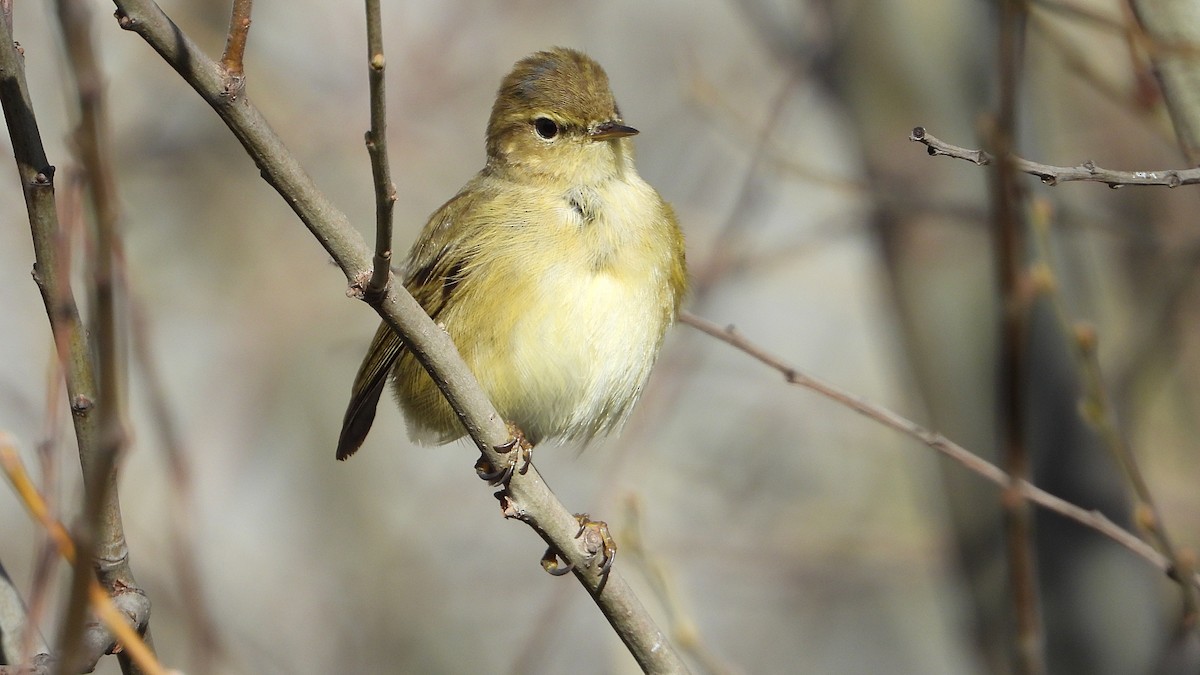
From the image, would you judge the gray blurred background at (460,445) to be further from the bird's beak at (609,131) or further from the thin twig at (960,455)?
the thin twig at (960,455)

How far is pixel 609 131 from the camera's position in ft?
12.2

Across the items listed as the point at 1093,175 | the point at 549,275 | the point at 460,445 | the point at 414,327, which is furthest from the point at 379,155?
the point at 460,445

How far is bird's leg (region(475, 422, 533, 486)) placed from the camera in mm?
2715

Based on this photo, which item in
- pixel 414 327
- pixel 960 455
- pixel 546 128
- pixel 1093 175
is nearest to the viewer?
pixel 1093 175

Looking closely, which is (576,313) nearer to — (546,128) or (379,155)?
(546,128)

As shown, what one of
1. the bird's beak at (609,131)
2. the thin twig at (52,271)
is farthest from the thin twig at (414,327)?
the bird's beak at (609,131)

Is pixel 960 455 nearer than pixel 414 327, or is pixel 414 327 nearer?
pixel 414 327

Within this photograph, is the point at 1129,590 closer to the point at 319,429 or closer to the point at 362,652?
the point at 362,652

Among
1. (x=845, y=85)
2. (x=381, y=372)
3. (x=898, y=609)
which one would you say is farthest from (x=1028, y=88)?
(x=898, y=609)

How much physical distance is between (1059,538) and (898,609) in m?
4.06

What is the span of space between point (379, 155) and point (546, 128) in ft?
6.21

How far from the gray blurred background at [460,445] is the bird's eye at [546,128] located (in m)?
1.70

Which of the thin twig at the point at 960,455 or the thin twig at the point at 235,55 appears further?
the thin twig at the point at 960,455

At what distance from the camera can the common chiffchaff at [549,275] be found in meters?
3.41
